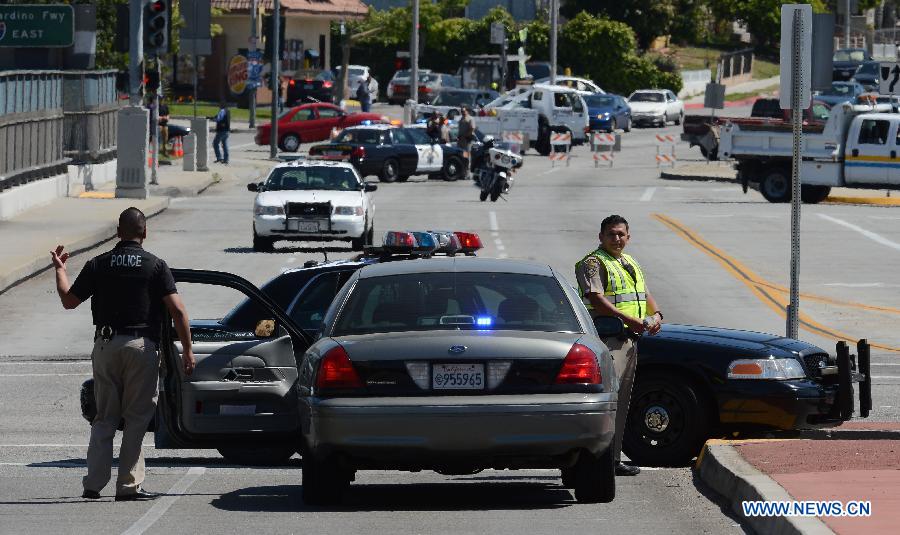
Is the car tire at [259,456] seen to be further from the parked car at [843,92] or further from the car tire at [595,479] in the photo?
the parked car at [843,92]

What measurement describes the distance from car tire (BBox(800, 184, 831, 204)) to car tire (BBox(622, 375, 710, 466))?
3192cm

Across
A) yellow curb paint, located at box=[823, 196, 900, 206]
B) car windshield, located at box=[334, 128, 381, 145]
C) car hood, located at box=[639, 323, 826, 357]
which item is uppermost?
car windshield, located at box=[334, 128, 381, 145]

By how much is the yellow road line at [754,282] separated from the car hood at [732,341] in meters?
8.91

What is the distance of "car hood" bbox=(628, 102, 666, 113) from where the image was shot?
82.6 metres

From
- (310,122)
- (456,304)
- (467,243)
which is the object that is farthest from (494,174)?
(456,304)

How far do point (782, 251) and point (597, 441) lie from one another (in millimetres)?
22818

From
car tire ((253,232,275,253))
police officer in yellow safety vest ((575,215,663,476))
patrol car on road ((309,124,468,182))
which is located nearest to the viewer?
police officer in yellow safety vest ((575,215,663,476))

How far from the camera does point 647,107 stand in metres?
82.7

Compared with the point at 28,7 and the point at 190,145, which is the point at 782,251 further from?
the point at 190,145

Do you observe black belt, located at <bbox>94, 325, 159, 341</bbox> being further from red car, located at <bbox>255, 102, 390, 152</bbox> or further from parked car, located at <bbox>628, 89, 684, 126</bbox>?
parked car, located at <bbox>628, 89, 684, 126</bbox>

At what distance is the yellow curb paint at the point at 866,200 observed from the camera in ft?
147

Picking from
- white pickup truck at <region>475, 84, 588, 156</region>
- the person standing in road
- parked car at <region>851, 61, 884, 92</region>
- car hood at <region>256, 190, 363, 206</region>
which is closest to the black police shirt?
the person standing in road

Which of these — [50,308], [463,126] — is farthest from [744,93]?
[50,308]

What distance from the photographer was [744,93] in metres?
103
